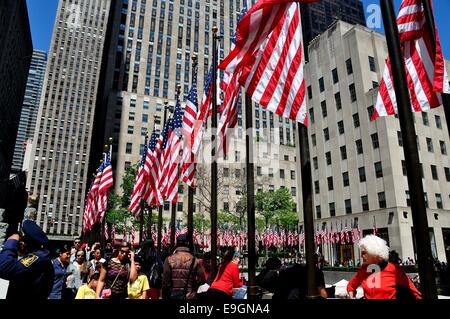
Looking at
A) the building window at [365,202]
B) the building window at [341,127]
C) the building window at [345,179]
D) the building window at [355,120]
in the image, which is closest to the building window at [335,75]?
the building window at [341,127]

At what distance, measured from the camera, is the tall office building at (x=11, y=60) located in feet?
254

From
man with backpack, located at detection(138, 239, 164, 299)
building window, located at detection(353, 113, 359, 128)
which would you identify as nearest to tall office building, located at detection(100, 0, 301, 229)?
building window, located at detection(353, 113, 359, 128)

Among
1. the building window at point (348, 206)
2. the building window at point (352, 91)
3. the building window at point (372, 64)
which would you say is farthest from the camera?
the building window at point (352, 91)

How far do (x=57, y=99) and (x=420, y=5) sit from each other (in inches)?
5979

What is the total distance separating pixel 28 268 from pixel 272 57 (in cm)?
589

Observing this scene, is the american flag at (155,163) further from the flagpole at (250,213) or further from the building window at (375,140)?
the building window at (375,140)

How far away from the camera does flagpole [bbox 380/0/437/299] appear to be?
16.5 feet

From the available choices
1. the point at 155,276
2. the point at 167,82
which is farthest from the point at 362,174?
the point at 167,82

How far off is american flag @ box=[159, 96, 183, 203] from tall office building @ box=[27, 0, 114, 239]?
5152 inches

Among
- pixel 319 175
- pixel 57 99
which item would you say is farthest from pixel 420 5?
pixel 57 99

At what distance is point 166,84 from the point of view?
3701 inches

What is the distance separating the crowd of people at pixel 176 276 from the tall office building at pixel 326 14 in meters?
115

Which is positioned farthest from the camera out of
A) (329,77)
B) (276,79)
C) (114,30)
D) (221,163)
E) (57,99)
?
(57,99)
